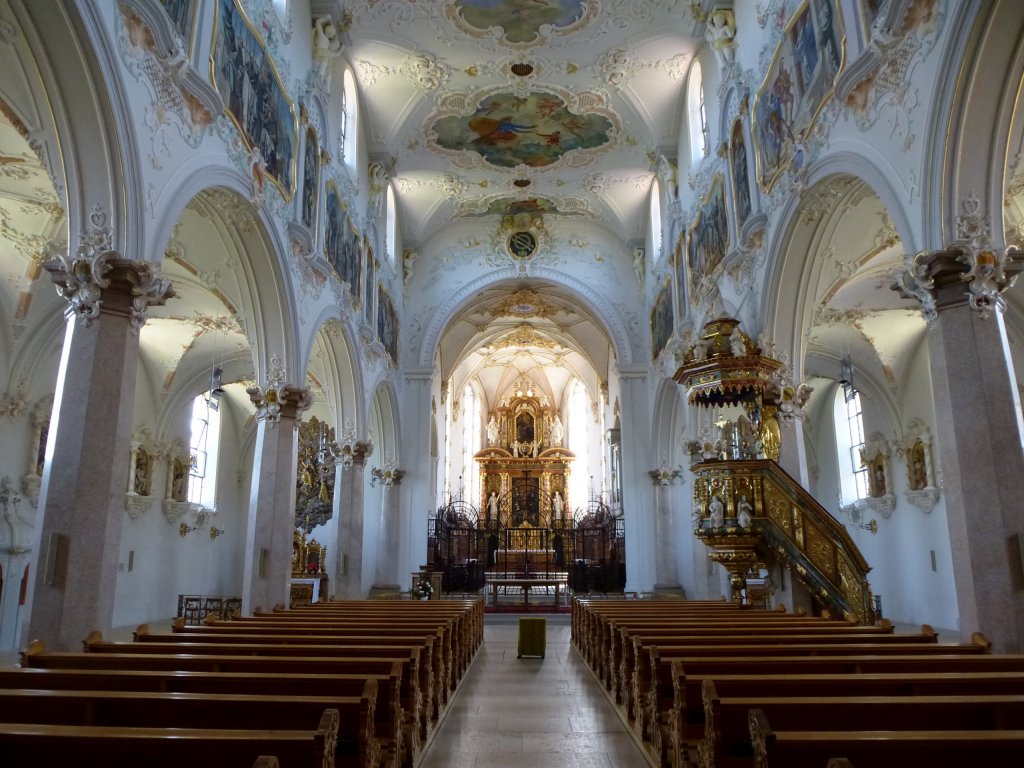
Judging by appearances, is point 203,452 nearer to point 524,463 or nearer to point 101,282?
point 101,282

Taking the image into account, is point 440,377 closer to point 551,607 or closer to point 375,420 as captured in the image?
point 375,420

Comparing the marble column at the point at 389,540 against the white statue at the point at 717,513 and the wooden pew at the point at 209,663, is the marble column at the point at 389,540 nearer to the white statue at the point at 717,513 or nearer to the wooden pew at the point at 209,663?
the white statue at the point at 717,513

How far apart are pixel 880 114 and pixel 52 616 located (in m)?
8.86

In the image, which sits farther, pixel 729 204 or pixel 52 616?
pixel 729 204

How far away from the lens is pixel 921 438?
1736cm

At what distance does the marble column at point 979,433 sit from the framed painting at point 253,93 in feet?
25.6

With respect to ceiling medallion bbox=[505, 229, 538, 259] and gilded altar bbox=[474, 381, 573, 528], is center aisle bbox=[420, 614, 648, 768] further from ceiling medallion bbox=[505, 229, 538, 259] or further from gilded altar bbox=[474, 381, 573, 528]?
gilded altar bbox=[474, 381, 573, 528]

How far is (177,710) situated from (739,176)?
11363 mm

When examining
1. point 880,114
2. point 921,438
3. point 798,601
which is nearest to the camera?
point 880,114

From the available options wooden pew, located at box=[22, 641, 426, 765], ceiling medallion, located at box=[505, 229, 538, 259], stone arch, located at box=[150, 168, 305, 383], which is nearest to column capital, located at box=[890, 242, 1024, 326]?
wooden pew, located at box=[22, 641, 426, 765]

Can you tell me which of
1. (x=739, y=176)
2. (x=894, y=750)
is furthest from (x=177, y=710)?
(x=739, y=176)

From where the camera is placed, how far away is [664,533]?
19.8 metres

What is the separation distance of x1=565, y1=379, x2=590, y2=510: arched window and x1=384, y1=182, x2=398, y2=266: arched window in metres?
17.8

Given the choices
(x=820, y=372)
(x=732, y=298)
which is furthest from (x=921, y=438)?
(x=732, y=298)
